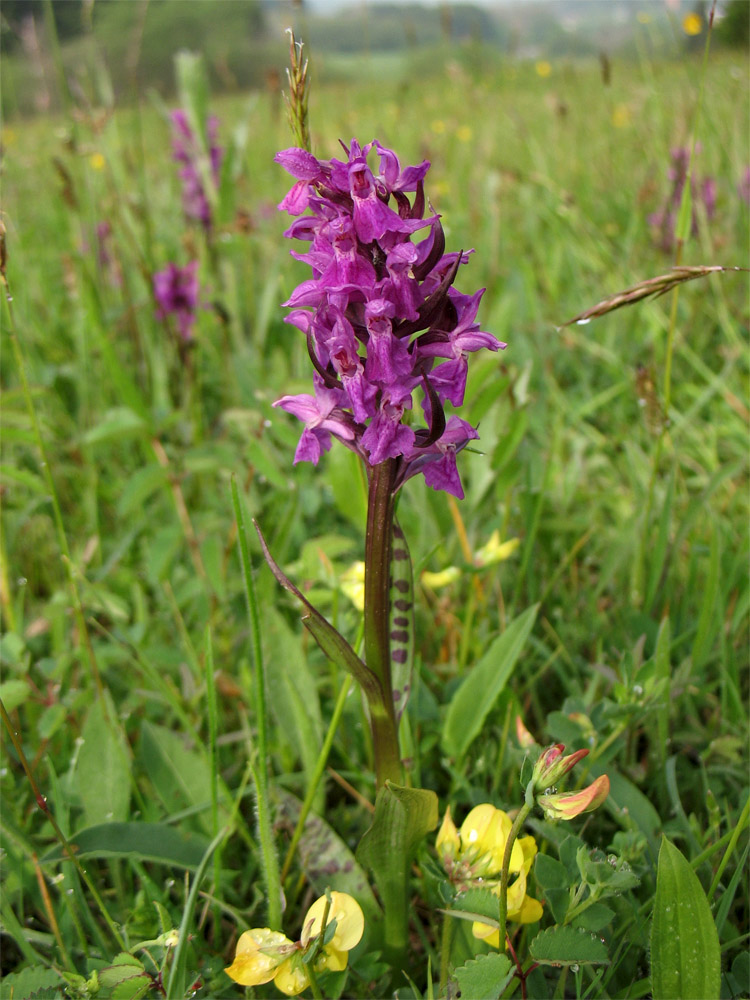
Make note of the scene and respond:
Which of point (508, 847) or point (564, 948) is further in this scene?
point (564, 948)

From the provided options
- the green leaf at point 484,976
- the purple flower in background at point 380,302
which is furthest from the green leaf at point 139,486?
the green leaf at point 484,976

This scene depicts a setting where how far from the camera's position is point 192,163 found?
376 cm

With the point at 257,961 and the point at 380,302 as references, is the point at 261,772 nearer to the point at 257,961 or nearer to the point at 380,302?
the point at 257,961

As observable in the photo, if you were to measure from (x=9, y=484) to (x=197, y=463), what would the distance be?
2.36ft

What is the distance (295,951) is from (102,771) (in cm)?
59

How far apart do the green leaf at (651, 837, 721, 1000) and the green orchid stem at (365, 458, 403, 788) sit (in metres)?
0.43

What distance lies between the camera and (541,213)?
14.0 ft

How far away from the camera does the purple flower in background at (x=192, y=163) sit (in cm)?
365

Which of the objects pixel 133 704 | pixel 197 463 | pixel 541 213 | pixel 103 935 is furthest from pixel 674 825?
pixel 541 213

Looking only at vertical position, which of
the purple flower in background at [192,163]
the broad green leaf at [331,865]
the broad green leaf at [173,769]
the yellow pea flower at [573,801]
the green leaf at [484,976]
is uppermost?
the purple flower in background at [192,163]

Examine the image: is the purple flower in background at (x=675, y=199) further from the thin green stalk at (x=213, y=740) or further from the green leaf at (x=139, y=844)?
the green leaf at (x=139, y=844)

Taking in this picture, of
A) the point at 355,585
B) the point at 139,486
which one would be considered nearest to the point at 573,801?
the point at 355,585

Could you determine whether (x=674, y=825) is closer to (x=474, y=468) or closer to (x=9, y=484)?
(x=474, y=468)

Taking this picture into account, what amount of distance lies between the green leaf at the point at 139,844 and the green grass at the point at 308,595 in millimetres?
14
